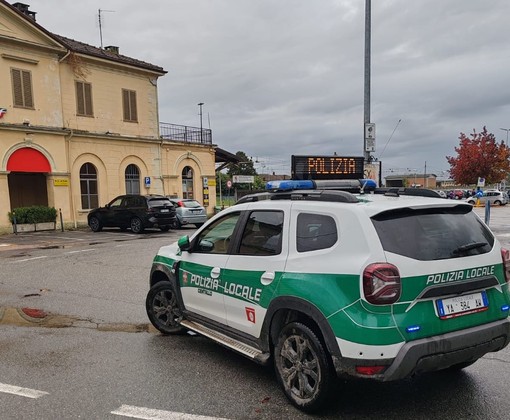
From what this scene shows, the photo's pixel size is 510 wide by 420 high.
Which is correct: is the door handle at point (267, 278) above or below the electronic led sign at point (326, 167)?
below

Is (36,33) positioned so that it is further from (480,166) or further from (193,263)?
(480,166)

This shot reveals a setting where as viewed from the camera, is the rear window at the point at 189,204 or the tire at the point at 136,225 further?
the rear window at the point at 189,204

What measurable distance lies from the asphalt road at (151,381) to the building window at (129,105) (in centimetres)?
1946

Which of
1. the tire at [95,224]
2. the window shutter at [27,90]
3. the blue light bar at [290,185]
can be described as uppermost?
the window shutter at [27,90]

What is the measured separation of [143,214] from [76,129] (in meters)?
7.09

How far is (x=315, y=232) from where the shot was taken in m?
3.62

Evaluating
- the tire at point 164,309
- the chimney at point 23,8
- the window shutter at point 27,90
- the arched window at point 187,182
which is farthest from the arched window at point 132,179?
the tire at point 164,309

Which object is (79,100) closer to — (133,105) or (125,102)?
(125,102)

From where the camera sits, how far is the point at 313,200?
3818 mm

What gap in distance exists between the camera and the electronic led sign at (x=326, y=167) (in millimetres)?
9750

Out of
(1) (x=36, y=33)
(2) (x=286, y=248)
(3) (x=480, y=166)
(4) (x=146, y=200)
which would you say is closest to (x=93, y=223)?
(4) (x=146, y=200)

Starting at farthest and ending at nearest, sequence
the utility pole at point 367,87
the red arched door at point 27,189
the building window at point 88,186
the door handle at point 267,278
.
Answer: the red arched door at point 27,189, the building window at point 88,186, the utility pole at point 367,87, the door handle at point 267,278

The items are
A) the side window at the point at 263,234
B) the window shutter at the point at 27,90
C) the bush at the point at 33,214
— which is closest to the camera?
the side window at the point at 263,234

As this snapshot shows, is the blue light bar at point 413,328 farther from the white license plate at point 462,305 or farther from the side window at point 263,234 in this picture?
the side window at point 263,234
